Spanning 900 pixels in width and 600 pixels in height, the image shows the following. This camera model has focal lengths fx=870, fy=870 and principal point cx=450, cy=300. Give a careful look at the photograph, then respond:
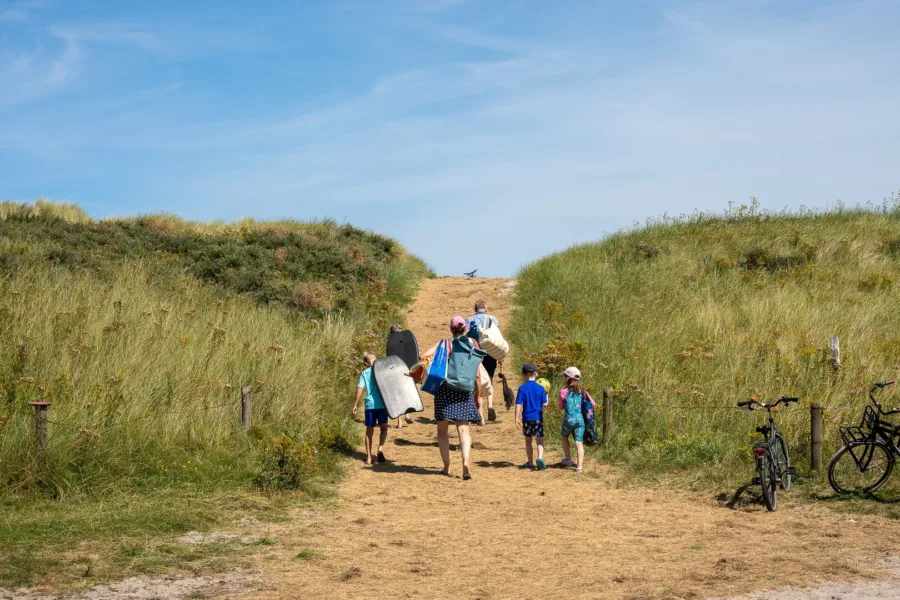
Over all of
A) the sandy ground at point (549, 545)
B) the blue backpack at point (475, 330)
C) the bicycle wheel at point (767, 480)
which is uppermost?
the blue backpack at point (475, 330)

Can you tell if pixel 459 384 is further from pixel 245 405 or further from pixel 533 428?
pixel 245 405

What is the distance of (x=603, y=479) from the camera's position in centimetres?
1148

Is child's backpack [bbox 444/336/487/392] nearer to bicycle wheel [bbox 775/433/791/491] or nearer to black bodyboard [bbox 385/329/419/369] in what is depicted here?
black bodyboard [bbox 385/329/419/369]

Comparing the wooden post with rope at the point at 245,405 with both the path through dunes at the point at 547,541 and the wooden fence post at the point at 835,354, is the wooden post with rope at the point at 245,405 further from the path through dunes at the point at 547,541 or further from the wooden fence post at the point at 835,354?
the wooden fence post at the point at 835,354

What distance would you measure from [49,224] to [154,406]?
1865cm

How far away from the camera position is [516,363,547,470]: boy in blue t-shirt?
465 inches

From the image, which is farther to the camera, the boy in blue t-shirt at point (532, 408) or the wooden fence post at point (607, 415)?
the wooden fence post at point (607, 415)

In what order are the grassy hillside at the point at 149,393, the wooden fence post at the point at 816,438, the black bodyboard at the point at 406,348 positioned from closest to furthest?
the grassy hillside at the point at 149,393 < the wooden fence post at the point at 816,438 < the black bodyboard at the point at 406,348

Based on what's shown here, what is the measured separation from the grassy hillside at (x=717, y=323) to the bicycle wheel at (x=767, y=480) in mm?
1083

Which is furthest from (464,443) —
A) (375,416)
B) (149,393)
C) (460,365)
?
(149,393)

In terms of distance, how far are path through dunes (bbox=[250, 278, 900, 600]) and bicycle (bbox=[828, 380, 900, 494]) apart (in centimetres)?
57

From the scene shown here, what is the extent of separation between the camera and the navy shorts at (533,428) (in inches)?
467

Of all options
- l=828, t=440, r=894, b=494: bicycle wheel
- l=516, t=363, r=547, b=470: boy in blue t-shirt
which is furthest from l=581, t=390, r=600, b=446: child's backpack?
Answer: l=828, t=440, r=894, b=494: bicycle wheel

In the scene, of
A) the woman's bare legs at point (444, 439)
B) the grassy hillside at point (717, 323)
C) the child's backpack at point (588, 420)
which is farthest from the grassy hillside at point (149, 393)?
the grassy hillside at point (717, 323)
